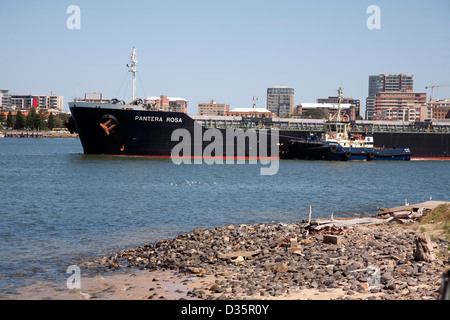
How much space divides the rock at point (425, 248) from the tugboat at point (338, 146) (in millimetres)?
46472

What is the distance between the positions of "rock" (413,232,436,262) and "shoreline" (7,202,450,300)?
116mm

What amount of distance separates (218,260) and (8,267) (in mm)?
5552

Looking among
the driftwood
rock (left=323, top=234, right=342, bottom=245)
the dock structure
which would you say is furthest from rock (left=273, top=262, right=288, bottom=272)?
the dock structure

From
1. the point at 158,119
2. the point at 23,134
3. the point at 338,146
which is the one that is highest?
the point at 158,119

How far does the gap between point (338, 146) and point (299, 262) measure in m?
46.9

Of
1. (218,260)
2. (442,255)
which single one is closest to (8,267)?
(218,260)

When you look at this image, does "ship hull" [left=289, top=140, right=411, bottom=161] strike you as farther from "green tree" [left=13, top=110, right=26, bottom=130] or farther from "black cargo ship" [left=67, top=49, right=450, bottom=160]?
"green tree" [left=13, top=110, right=26, bottom=130]

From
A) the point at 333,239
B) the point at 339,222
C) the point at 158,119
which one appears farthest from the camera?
the point at 158,119

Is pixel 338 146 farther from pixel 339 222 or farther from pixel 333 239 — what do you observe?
pixel 333 239

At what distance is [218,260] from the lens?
1388 cm

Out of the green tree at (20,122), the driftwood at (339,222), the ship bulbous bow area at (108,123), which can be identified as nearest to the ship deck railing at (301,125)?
the ship bulbous bow area at (108,123)

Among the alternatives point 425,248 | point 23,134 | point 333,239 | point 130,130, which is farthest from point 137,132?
point 23,134

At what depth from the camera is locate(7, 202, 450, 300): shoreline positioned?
10594 millimetres

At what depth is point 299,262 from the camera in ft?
42.1
